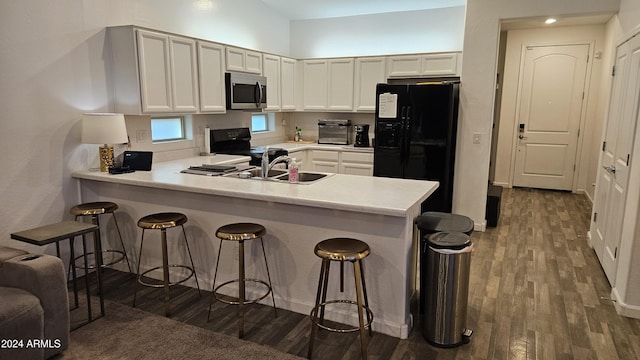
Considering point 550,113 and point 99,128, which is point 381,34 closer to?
point 550,113

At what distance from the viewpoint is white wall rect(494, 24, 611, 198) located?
630cm

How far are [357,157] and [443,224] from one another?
2849mm

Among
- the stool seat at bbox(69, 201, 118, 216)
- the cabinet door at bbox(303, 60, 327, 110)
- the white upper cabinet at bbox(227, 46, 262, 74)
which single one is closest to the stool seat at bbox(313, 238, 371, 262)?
the stool seat at bbox(69, 201, 118, 216)

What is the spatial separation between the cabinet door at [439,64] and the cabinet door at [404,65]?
76mm

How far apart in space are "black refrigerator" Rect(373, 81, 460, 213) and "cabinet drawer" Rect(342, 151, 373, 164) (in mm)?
625

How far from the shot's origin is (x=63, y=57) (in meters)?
3.24

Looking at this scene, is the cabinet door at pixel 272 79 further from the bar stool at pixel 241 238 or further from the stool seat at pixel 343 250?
the stool seat at pixel 343 250

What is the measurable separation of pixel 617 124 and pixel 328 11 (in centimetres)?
389

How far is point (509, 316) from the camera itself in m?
2.86

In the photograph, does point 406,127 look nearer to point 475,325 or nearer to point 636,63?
point 636,63

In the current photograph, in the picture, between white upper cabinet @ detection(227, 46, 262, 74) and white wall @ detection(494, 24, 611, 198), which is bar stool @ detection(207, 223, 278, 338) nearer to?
white upper cabinet @ detection(227, 46, 262, 74)

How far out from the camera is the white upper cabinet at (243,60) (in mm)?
4473

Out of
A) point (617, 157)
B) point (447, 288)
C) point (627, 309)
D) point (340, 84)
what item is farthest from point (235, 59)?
point (627, 309)

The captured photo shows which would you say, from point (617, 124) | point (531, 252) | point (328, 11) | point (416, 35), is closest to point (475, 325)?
point (531, 252)
